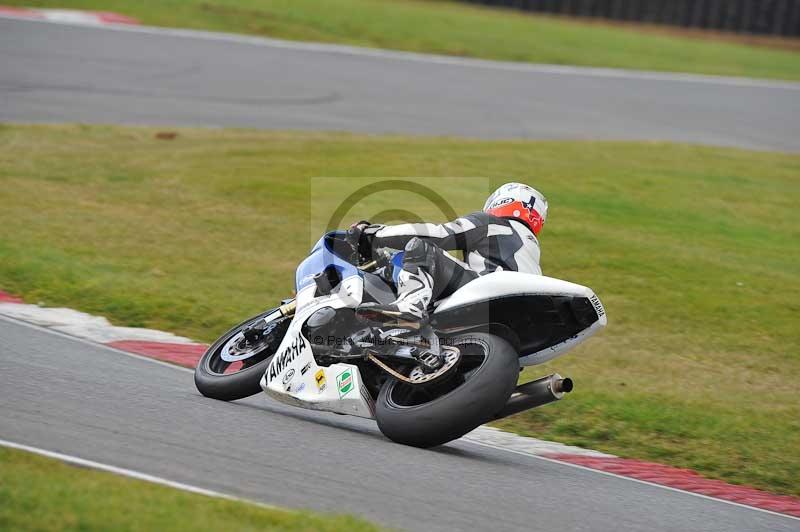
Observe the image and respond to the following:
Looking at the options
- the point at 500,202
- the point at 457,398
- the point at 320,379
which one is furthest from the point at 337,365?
the point at 500,202

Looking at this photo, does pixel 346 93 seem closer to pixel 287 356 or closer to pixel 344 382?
pixel 287 356

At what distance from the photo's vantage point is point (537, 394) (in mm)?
5832

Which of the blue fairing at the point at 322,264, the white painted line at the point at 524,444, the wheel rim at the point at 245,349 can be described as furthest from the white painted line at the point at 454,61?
the white painted line at the point at 524,444

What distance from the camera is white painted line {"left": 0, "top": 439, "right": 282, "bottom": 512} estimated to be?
4605mm

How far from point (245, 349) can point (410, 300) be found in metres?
1.53

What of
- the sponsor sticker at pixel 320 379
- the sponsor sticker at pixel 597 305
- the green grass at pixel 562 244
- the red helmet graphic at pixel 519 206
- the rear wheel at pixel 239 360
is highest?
the red helmet graphic at pixel 519 206

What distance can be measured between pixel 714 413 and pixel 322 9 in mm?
21241

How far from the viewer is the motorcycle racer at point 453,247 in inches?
236

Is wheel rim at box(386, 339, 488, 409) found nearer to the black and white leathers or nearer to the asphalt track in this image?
the black and white leathers

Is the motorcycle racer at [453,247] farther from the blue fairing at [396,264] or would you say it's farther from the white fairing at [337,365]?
the white fairing at [337,365]

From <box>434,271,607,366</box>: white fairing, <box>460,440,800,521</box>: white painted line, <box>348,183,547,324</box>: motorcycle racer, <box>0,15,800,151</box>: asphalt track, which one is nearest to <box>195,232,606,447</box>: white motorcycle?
<box>434,271,607,366</box>: white fairing

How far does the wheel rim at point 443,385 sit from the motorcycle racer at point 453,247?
1.09ft

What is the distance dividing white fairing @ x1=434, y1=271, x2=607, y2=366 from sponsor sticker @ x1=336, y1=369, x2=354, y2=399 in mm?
678

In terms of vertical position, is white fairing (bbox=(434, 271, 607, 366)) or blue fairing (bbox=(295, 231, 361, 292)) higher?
white fairing (bbox=(434, 271, 607, 366))
